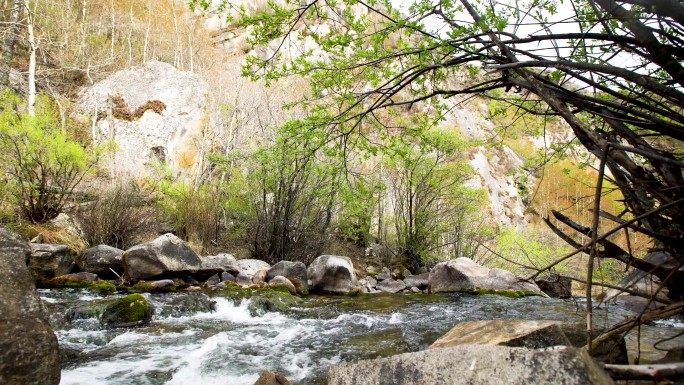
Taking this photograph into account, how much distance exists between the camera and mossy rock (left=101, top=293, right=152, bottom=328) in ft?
17.3

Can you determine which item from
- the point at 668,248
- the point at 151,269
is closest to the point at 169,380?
the point at 668,248

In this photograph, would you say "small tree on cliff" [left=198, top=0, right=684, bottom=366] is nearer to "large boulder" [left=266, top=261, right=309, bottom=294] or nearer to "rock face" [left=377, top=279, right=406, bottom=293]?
"large boulder" [left=266, top=261, right=309, bottom=294]

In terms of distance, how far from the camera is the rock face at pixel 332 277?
8977mm

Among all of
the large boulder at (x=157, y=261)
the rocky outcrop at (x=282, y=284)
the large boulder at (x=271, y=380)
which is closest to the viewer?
the large boulder at (x=271, y=380)

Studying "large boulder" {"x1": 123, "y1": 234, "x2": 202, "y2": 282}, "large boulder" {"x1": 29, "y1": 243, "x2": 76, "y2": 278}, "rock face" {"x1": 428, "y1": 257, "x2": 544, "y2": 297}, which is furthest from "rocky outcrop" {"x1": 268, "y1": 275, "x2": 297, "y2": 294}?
"large boulder" {"x1": 29, "y1": 243, "x2": 76, "y2": 278}

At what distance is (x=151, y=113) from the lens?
17.8 meters

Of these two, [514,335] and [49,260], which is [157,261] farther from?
[514,335]

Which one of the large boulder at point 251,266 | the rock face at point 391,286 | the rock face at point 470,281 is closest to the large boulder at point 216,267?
the large boulder at point 251,266

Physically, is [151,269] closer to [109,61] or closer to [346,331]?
[346,331]

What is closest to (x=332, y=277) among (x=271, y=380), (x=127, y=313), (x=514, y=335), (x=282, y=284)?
(x=282, y=284)

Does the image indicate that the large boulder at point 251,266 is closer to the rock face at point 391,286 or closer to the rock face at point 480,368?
the rock face at point 391,286

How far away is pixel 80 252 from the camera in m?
8.70

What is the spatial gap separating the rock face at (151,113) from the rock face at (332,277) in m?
9.57

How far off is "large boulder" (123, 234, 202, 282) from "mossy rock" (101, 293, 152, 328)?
7.35ft
